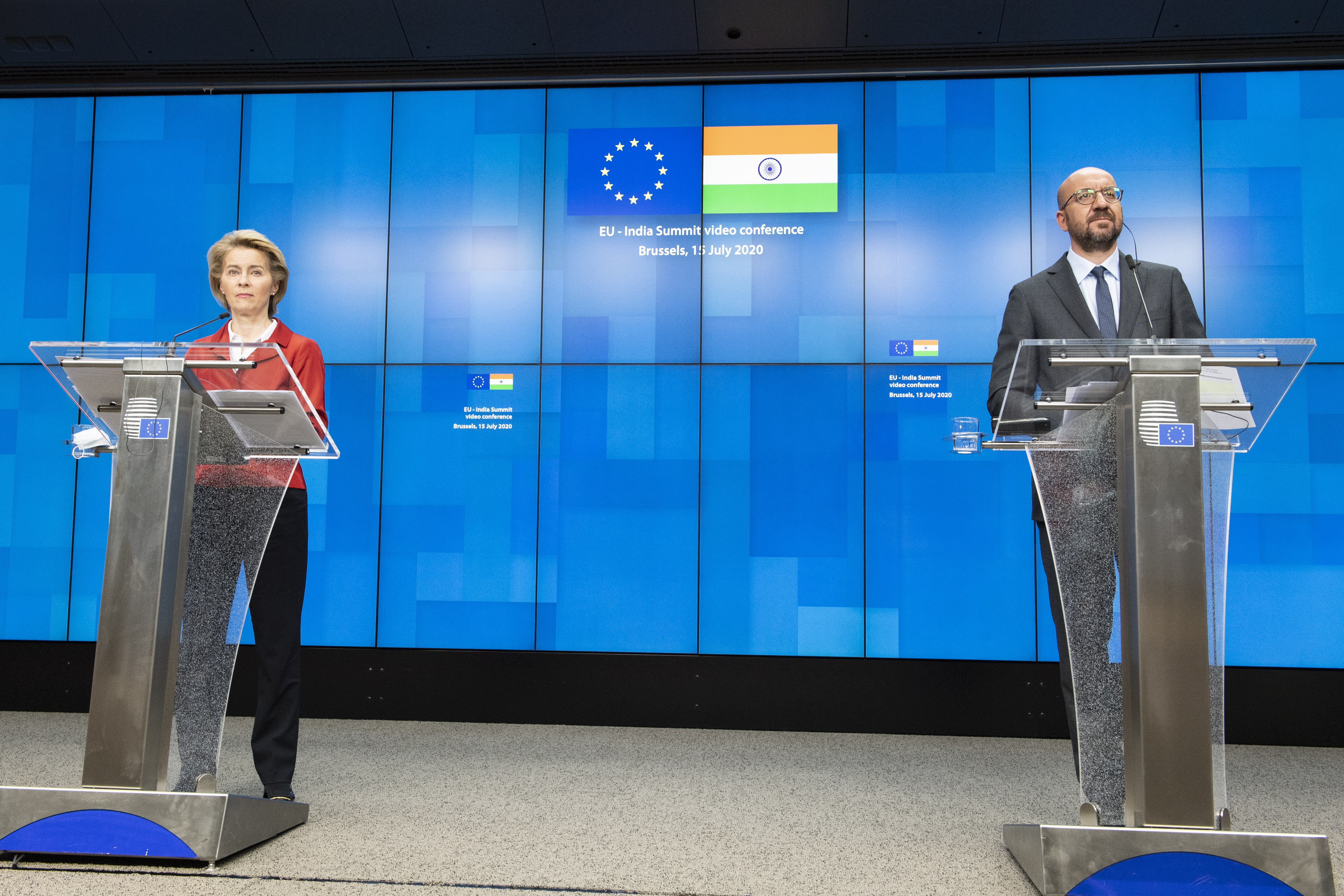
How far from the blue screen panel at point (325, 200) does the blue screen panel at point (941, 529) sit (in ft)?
8.14

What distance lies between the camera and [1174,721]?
61.6 inches

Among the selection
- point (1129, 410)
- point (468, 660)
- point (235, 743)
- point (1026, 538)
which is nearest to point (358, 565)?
point (468, 660)

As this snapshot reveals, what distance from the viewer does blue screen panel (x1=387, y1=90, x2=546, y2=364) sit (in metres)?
3.97

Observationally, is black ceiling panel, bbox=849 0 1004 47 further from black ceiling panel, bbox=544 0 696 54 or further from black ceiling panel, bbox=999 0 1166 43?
black ceiling panel, bbox=544 0 696 54

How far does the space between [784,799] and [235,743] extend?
81.9 inches

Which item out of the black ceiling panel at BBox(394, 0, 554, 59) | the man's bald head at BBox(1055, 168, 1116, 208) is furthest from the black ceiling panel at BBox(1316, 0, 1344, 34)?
the black ceiling panel at BBox(394, 0, 554, 59)

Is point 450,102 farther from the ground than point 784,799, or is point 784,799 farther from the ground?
point 450,102

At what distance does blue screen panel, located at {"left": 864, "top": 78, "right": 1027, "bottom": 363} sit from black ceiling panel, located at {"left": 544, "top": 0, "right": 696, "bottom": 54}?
93cm

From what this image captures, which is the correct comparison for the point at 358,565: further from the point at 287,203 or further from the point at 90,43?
the point at 90,43

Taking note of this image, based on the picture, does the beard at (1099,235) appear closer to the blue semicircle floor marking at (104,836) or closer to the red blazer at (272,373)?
the red blazer at (272,373)

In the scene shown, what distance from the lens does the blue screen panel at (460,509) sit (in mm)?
3879

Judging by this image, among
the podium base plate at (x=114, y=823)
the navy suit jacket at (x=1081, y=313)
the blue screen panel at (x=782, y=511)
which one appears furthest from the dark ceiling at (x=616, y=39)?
the podium base plate at (x=114, y=823)

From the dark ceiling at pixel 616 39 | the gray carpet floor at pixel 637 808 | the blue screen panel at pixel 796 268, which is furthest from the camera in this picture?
the blue screen panel at pixel 796 268

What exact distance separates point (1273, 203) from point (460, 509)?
12.8 feet
